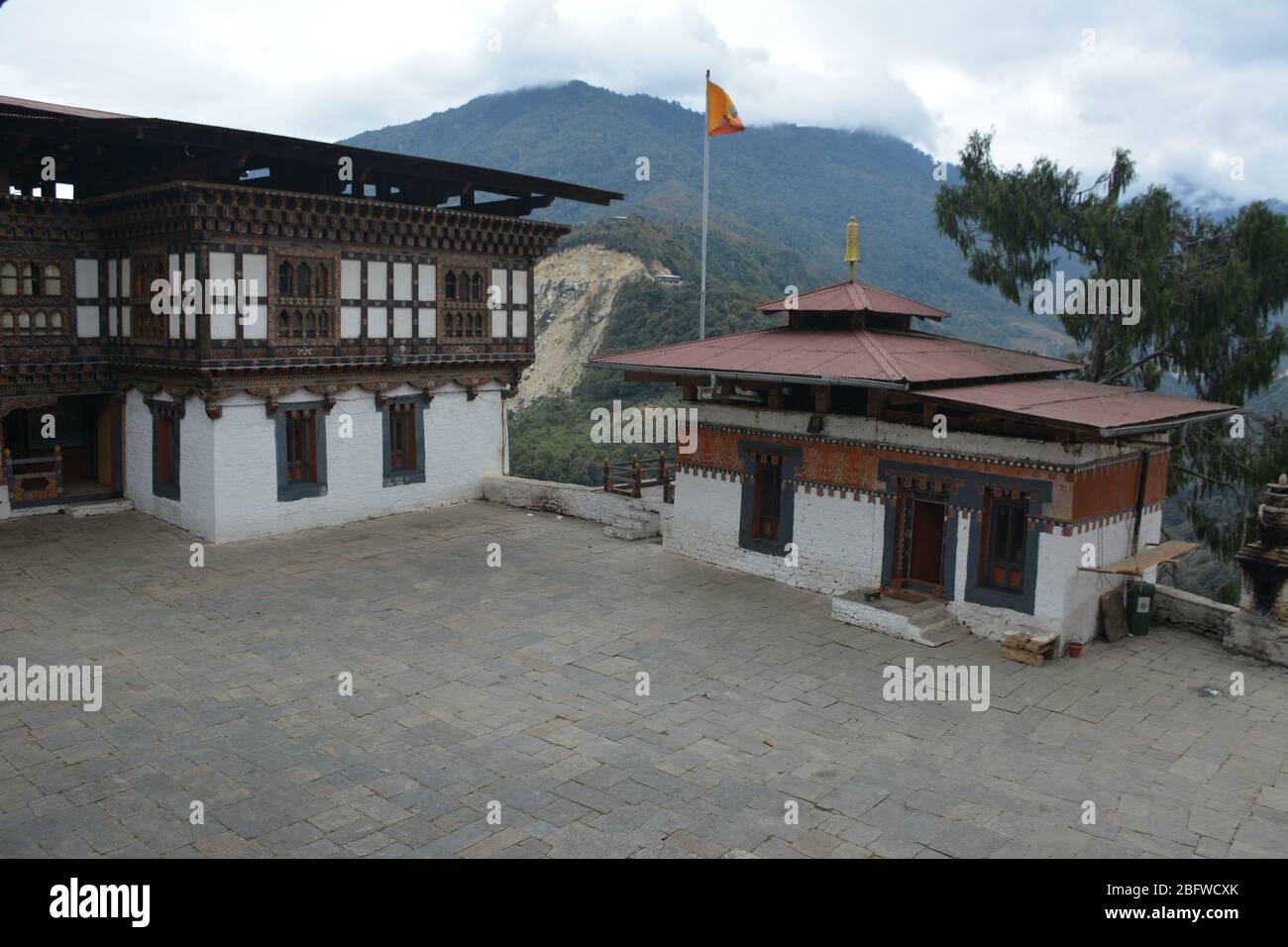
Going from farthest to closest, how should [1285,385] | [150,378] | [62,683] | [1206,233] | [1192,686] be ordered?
1. [1285,385]
2. [1206,233]
3. [150,378]
4. [1192,686]
5. [62,683]

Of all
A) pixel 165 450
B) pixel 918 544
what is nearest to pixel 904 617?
pixel 918 544

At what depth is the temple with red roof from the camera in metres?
14.6

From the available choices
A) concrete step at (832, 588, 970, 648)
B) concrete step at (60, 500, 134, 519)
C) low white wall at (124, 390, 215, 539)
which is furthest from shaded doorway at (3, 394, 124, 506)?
concrete step at (832, 588, 970, 648)

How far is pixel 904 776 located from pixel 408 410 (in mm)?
16068

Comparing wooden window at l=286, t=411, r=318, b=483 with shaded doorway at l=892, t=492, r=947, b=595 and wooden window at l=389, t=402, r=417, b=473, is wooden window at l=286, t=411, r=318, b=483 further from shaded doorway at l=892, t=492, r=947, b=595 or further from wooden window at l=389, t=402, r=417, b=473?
shaded doorway at l=892, t=492, r=947, b=595

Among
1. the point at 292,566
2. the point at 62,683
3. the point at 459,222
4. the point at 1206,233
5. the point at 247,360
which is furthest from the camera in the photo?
the point at 1206,233

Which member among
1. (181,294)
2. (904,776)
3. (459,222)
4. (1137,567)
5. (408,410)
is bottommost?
(904,776)

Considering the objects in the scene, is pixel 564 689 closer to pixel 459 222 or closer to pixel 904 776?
pixel 904 776

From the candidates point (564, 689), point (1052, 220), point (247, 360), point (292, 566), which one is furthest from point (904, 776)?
point (1052, 220)

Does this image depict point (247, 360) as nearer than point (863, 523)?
No

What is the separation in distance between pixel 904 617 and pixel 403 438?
42.8ft

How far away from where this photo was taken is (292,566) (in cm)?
1838

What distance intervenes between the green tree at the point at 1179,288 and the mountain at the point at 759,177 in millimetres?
43668

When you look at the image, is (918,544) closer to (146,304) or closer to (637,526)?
(637,526)
